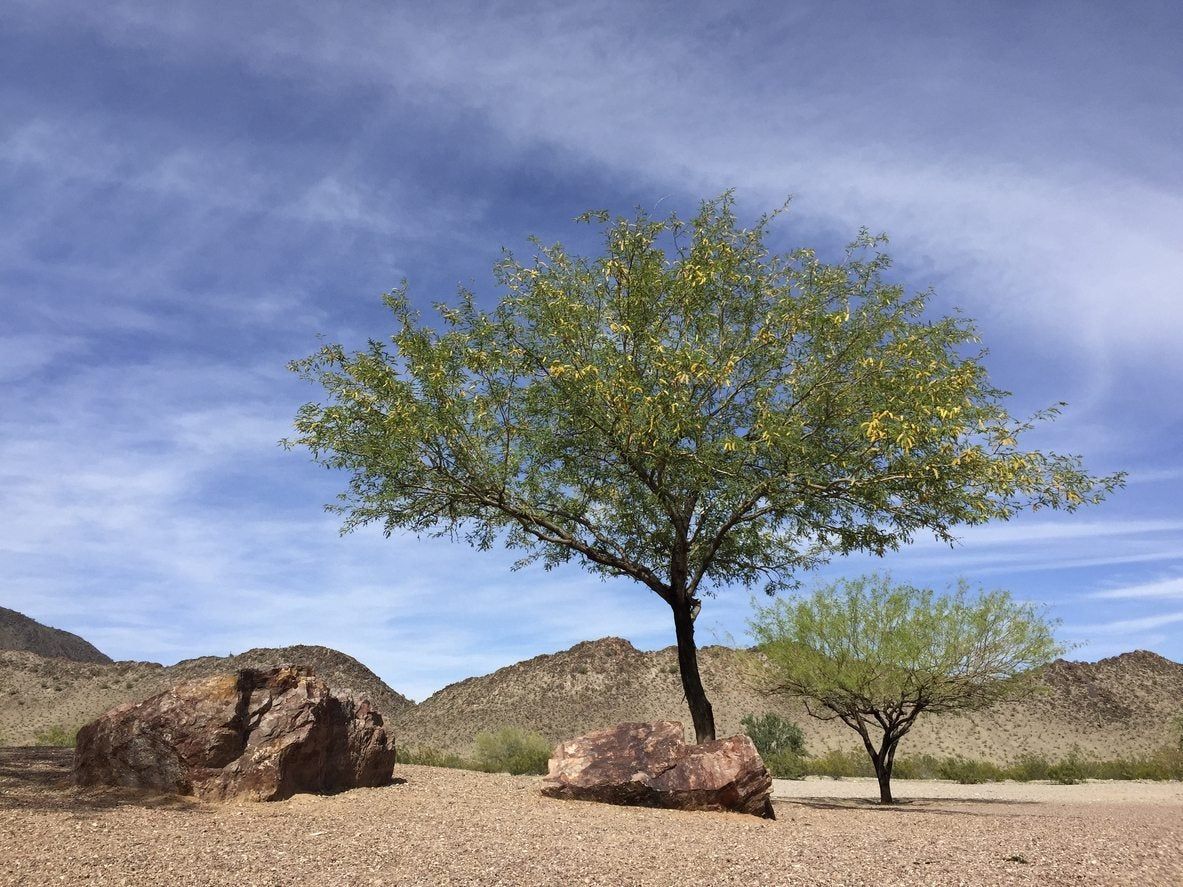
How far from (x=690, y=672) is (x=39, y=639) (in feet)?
234

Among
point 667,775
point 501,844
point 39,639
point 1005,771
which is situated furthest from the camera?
point 39,639

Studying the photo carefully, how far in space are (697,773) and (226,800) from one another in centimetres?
640

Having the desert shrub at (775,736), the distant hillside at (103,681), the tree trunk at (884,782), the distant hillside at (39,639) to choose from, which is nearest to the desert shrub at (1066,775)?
the desert shrub at (775,736)

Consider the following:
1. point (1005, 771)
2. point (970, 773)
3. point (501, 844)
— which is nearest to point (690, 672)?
point (501, 844)

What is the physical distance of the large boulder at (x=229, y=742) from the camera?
1238 cm

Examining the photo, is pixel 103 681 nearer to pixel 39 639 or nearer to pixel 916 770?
pixel 39 639

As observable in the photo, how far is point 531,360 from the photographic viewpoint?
56.7 feet

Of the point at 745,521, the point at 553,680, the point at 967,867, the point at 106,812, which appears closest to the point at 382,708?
the point at 553,680

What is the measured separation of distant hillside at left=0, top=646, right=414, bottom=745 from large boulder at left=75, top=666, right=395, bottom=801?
29.3 metres

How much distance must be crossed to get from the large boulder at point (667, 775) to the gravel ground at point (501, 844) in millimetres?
453

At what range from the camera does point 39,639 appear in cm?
7244

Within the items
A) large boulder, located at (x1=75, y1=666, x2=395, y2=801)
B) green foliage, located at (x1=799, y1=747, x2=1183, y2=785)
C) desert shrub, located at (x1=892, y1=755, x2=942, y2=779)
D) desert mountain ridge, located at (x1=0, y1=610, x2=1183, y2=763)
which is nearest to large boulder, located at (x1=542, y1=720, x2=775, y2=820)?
large boulder, located at (x1=75, y1=666, x2=395, y2=801)

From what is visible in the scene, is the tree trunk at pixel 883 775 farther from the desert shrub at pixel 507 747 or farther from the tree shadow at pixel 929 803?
the desert shrub at pixel 507 747

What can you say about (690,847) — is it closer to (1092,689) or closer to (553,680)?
(553,680)
